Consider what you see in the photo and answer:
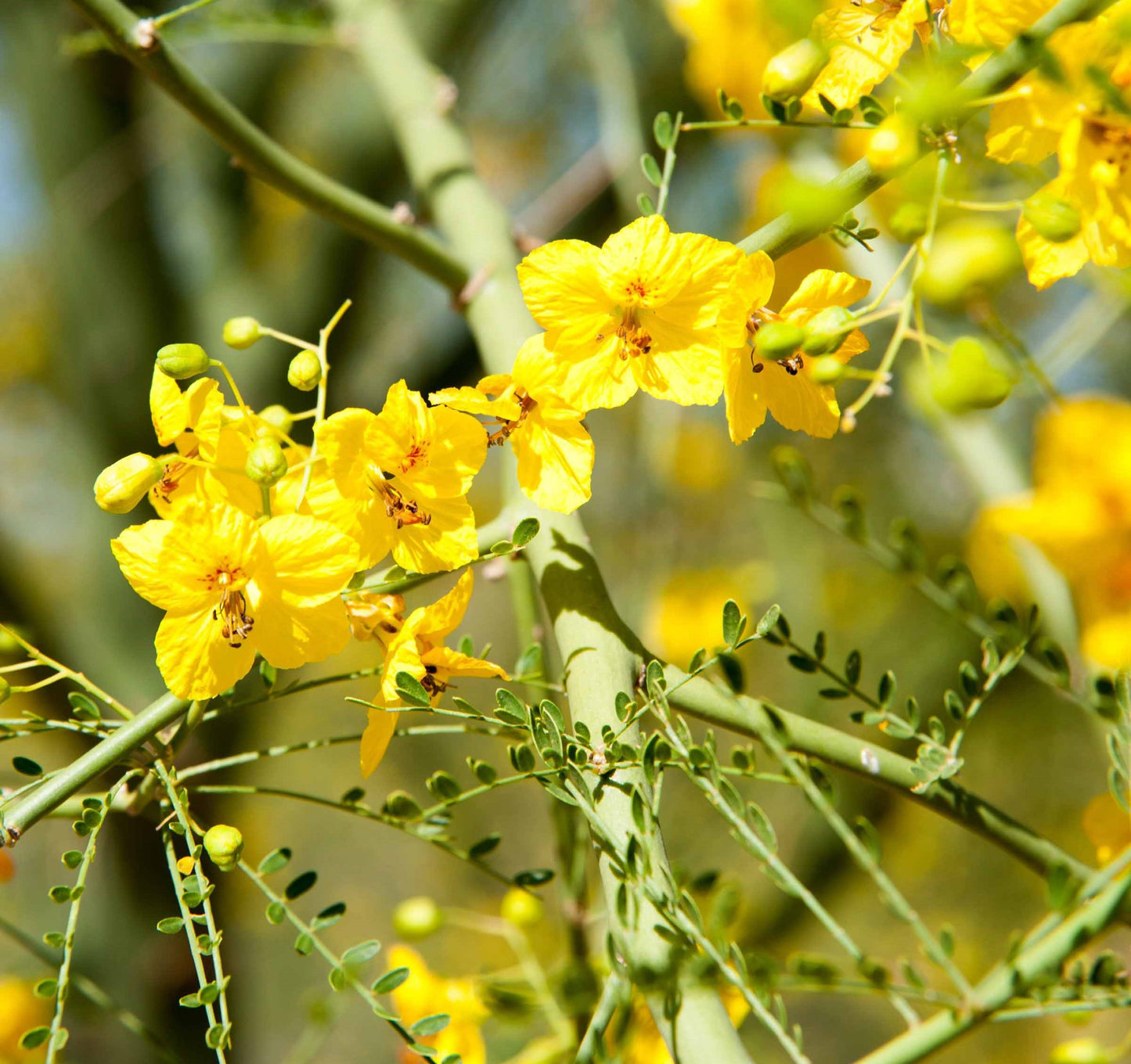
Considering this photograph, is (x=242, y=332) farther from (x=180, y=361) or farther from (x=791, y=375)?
(x=791, y=375)

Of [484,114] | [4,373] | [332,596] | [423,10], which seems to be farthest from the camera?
[4,373]

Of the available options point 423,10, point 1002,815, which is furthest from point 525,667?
point 423,10

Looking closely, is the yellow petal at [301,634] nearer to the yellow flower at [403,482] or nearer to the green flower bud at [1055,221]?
the yellow flower at [403,482]

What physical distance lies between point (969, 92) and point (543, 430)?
0.27 m

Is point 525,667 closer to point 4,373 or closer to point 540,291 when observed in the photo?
point 540,291

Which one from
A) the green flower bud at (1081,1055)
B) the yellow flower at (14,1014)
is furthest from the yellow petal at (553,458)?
the yellow flower at (14,1014)

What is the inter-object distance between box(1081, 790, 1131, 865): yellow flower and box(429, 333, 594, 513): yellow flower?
42cm

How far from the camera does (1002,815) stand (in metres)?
0.55

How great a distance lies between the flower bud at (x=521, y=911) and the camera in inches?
33.9

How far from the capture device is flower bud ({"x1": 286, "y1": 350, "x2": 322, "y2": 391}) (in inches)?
21.0

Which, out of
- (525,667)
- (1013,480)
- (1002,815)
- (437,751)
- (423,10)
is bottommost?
(1002,815)

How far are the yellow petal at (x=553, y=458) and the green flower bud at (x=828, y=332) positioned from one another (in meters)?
0.15

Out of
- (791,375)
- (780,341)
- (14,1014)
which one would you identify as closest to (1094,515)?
(791,375)

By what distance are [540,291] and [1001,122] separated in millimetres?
252
